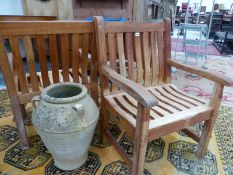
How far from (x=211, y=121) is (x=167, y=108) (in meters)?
0.30

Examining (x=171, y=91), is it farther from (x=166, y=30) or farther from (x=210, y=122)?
(x=166, y=30)

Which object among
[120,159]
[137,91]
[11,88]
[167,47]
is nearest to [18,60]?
[11,88]

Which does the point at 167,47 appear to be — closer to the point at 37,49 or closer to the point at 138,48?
the point at 138,48

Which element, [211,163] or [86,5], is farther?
[86,5]

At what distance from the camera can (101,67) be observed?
1.22 m

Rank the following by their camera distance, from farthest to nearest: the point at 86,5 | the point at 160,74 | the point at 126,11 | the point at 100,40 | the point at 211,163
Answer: the point at 126,11, the point at 86,5, the point at 160,74, the point at 211,163, the point at 100,40

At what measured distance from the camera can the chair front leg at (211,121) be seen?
44.1 inches

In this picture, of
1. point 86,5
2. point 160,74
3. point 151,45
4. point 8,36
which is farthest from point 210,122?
point 86,5

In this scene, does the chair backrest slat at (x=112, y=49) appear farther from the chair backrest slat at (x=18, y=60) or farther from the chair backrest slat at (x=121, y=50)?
the chair backrest slat at (x=18, y=60)

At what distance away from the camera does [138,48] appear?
1350mm

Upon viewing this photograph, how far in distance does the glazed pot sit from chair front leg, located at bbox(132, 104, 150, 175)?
0.28 metres

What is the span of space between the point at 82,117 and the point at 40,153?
59 cm

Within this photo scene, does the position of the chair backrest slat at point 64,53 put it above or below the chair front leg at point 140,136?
above

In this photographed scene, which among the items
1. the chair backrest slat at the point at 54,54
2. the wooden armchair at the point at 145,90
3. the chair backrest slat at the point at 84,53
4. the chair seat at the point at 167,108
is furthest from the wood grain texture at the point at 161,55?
the chair backrest slat at the point at 54,54
